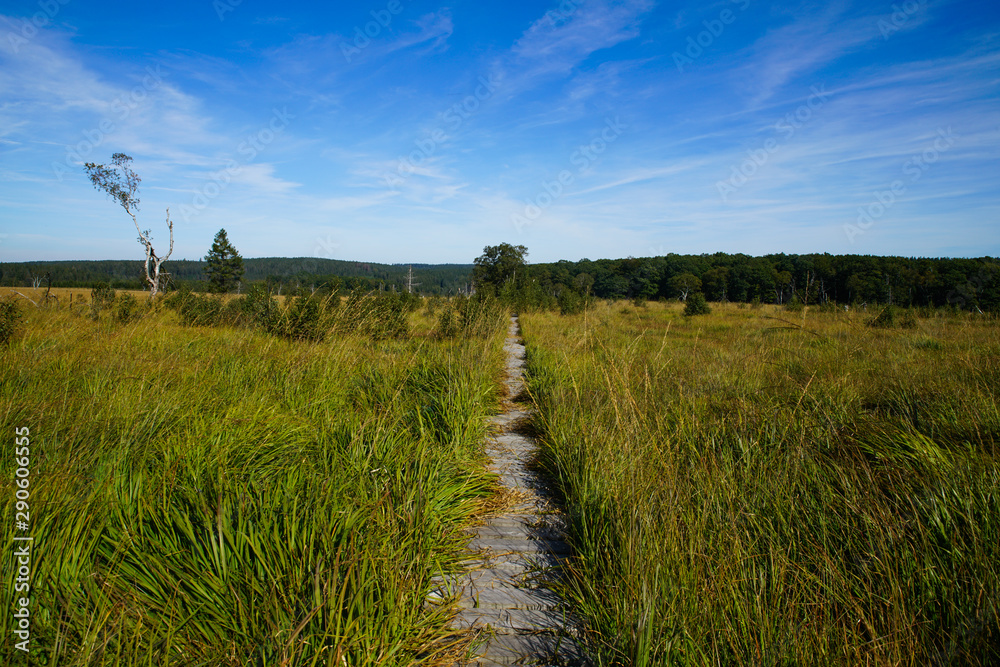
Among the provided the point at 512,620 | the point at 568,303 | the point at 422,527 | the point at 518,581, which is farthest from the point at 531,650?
the point at 568,303

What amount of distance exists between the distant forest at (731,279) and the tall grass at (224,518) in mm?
3143

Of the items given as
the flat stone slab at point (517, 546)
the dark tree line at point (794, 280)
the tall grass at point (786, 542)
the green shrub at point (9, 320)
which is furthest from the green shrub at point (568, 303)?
the flat stone slab at point (517, 546)

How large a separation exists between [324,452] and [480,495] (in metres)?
1.01

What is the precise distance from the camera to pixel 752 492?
2.34 metres

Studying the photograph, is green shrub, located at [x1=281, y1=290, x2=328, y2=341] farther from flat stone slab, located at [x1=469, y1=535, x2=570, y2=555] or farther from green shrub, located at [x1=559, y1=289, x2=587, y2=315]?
green shrub, located at [x1=559, y1=289, x2=587, y2=315]

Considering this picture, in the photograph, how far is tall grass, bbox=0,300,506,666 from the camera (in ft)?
4.44

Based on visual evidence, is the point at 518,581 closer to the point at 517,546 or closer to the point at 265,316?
the point at 517,546

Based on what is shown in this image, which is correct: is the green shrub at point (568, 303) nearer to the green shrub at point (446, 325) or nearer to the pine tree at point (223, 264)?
the green shrub at point (446, 325)

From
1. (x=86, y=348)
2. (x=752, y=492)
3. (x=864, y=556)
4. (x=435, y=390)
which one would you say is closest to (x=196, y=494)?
(x=435, y=390)

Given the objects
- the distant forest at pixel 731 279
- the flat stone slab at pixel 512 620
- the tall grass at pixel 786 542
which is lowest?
the flat stone slab at pixel 512 620

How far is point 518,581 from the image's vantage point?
2.02m

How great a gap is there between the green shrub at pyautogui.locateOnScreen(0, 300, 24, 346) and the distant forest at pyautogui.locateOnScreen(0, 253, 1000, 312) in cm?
73

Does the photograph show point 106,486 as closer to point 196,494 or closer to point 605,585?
point 196,494

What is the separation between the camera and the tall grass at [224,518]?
135 cm
